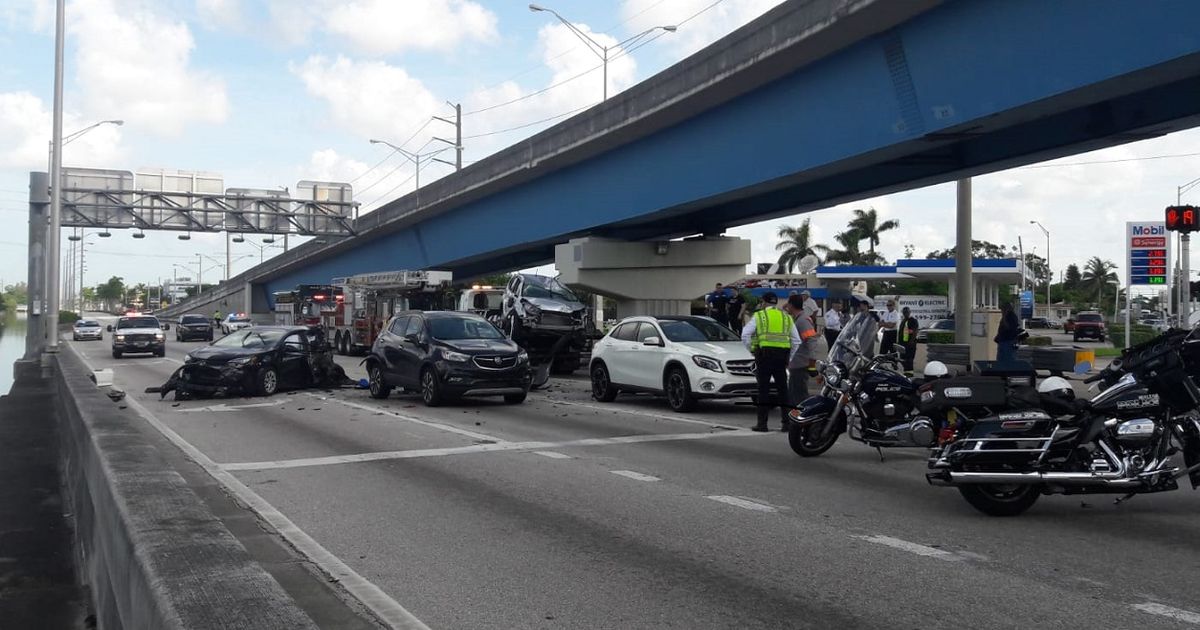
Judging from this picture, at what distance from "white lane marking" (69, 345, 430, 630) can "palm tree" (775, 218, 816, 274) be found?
70.4 m

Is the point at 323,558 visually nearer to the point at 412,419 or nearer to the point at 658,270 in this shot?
the point at 412,419

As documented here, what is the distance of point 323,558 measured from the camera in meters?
7.07

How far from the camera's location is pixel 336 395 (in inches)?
802

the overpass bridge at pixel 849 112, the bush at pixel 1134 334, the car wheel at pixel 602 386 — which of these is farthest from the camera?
the bush at pixel 1134 334

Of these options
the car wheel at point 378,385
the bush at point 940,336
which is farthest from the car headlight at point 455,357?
the bush at point 940,336

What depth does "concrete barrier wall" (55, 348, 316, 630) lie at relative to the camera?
3.87 meters

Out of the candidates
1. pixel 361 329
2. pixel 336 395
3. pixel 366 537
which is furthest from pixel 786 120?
pixel 361 329

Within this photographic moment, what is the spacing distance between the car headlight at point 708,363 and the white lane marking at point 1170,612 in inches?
416

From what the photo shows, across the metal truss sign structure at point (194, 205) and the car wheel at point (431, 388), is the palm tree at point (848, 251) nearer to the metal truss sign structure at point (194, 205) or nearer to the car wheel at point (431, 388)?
the metal truss sign structure at point (194, 205)

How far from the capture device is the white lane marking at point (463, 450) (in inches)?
452

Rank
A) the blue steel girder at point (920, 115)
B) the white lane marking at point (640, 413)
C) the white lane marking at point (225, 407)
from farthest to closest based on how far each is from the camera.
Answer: the white lane marking at point (225, 407) → the white lane marking at point (640, 413) → the blue steel girder at point (920, 115)

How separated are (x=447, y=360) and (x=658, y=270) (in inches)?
581

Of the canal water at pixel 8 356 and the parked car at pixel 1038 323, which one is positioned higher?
the parked car at pixel 1038 323

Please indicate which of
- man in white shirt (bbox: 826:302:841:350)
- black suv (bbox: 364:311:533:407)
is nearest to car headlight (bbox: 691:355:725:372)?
black suv (bbox: 364:311:533:407)
